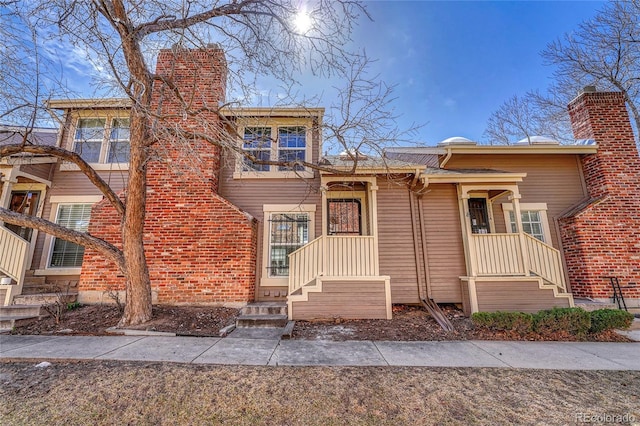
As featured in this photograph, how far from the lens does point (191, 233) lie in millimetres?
6941

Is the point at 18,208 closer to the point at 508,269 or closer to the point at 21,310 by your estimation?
the point at 21,310

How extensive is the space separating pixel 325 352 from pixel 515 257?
5.42m

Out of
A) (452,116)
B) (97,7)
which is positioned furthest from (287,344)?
(452,116)

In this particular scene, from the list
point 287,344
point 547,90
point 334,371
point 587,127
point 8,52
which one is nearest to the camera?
point 334,371

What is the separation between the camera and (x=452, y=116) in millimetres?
12492

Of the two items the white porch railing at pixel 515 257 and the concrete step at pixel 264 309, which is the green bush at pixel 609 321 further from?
the concrete step at pixel 264 309

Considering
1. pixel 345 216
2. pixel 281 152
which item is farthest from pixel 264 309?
pixel 281 152

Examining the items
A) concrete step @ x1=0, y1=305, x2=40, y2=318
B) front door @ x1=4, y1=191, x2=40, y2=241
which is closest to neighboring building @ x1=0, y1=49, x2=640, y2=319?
front door @ x1=4, y1=191, x2=40, y2=241

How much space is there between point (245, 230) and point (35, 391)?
446 cm

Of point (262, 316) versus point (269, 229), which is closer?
point (262, 316)

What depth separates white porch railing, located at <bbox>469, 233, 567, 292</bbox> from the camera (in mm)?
6590

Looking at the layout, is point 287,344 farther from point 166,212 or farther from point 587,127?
point 587,127

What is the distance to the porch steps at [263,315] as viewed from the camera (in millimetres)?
5766

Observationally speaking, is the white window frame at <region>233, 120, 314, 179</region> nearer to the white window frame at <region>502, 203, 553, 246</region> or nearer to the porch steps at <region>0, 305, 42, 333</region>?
the porch steps at <region>0, 305, 42, 333</region>
